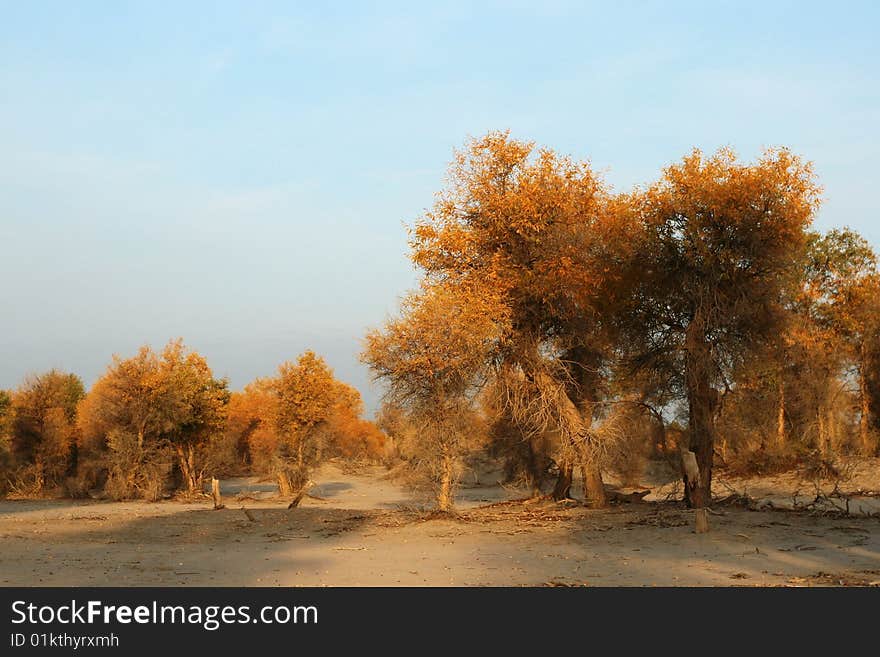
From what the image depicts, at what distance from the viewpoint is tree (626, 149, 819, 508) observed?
20.1 m

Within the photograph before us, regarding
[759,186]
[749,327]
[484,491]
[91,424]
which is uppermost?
[759,186]

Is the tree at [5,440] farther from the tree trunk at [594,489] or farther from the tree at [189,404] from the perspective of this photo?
the tree trunk at [594,489]

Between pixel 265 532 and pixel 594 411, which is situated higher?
pixel 594 411

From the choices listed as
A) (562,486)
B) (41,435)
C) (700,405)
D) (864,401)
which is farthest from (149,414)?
(864,401)

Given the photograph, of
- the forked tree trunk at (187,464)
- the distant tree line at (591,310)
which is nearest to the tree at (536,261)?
the distant tree line at (591,310)

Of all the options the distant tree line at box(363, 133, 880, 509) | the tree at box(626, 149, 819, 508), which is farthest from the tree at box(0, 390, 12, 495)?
the tree at box(626, 149, 819, 508)

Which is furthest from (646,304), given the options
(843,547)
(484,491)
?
(484,491)

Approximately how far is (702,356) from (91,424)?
2827 centimetres

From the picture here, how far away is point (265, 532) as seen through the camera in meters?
19.8

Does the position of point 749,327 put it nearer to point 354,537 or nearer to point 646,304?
point 646,304

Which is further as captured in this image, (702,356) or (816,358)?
(816,358)

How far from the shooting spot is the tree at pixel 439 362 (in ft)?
65.2

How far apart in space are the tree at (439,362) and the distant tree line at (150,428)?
1705 centimetres

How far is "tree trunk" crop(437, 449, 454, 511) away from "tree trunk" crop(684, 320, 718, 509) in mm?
5422
